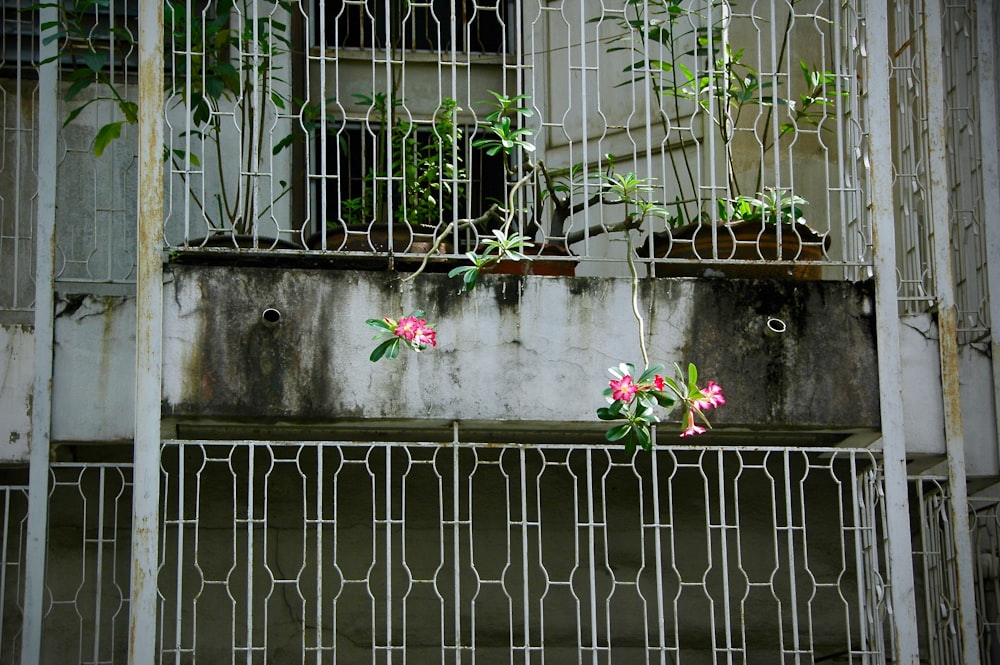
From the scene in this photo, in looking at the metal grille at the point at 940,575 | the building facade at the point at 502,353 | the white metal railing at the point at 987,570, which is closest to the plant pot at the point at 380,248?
the building facade at the point at 502,353

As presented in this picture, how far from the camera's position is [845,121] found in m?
6.68

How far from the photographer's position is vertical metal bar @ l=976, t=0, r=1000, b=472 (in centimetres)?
588

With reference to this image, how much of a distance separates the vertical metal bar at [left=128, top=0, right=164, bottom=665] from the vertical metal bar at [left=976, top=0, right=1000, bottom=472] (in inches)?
139

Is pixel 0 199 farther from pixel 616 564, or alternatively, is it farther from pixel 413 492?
pixel 616 564

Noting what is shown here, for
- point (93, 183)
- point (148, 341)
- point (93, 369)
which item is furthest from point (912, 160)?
point (93, 183)

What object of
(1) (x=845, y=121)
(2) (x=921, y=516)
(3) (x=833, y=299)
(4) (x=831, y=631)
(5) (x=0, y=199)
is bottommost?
(4) (x=831, y=631)

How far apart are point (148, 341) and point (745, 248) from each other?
2.45m

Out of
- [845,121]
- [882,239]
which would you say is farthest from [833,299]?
[845,121]

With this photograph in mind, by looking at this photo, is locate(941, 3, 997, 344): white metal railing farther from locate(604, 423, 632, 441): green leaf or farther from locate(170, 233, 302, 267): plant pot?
locate(170, 233, 302, 267): plant pot

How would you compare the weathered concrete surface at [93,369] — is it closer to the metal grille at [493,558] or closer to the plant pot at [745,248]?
the metal grille at [493,558]

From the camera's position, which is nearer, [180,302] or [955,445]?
[180,302]

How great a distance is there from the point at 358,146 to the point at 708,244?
236 cm

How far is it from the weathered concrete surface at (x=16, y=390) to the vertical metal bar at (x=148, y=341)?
0.65 m

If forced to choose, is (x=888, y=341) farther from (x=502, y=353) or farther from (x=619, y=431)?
(x=502, y=353)
